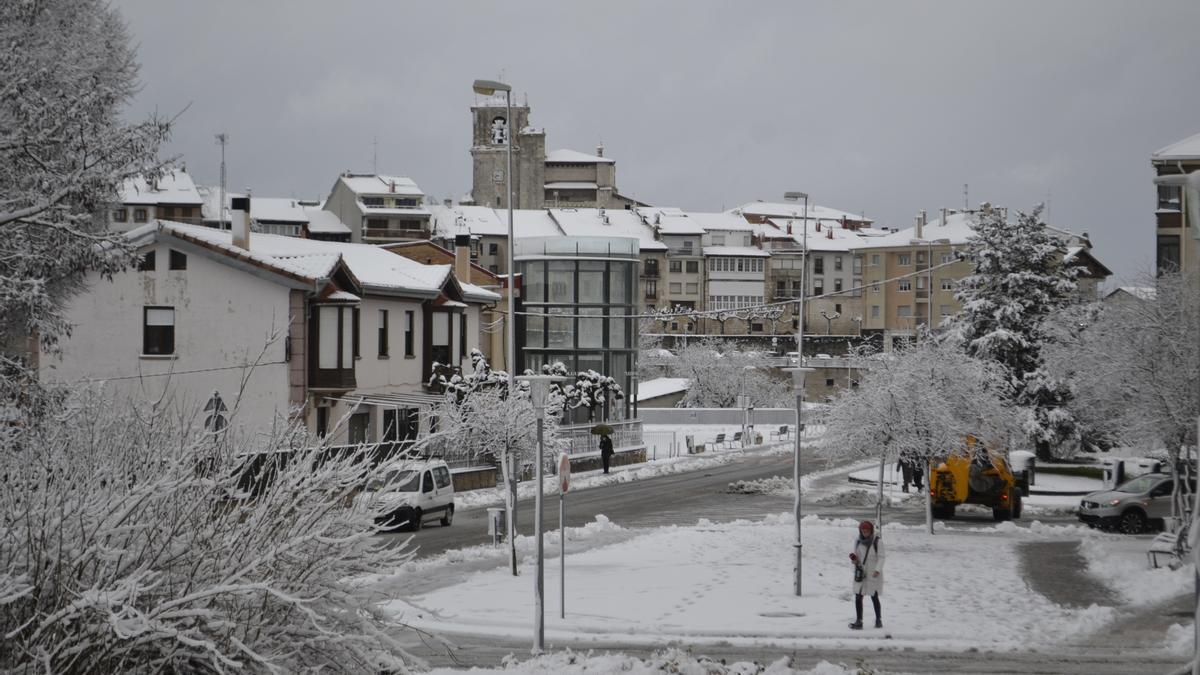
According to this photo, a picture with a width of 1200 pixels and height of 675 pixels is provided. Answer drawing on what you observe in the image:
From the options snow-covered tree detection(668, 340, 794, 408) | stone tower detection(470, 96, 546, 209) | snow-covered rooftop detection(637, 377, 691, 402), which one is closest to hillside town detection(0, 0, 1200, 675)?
snow-covered rooftop detection(637, 377, 691, 402)

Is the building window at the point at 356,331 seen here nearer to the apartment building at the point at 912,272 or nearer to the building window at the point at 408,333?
the building window at the point at 408,333

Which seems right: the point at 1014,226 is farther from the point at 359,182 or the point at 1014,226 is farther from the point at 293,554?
the point at 359,182

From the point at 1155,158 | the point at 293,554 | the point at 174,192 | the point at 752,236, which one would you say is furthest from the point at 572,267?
the point at 752,236

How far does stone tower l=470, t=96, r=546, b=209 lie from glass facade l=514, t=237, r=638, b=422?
3515 inches

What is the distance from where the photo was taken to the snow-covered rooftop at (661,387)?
306 feet

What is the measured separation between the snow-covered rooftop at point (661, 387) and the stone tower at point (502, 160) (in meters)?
51.3

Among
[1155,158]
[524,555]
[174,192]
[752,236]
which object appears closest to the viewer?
[524,555]

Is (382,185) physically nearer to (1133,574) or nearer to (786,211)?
(786,211)

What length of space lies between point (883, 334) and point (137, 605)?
4631 inches

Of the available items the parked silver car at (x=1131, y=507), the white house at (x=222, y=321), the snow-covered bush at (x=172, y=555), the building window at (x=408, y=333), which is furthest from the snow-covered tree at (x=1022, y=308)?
the snow-covered bush at (x=172, y=555)

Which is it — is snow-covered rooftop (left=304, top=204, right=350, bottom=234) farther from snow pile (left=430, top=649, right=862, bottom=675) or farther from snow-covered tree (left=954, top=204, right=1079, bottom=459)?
snow pile (left=430, top=649, right=862, bottom=675)

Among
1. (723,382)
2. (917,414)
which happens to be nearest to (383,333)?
(917,414)

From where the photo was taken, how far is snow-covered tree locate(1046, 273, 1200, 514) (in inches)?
1082

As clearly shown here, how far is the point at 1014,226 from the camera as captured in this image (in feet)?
184
